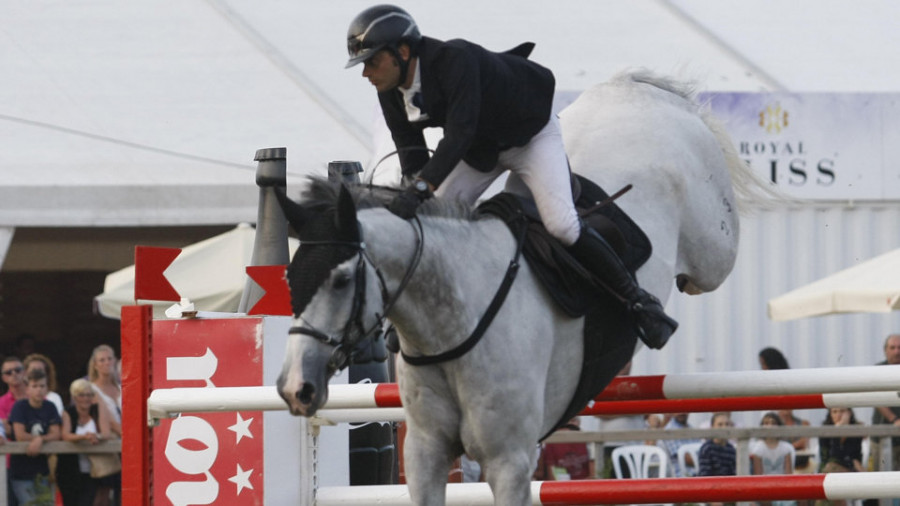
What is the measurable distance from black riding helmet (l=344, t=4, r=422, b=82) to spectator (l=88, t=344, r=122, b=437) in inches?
223

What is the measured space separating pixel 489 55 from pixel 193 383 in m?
1.44

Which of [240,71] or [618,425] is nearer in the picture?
[618,425]

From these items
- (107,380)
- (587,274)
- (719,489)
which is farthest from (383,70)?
(107,380)

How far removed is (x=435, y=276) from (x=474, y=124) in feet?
1.37

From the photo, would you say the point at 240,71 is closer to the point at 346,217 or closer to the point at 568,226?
the point at 568,226

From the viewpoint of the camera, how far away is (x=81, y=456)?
27.6 feet

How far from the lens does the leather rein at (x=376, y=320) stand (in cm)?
315

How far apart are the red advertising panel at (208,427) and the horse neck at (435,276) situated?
0.93 meters

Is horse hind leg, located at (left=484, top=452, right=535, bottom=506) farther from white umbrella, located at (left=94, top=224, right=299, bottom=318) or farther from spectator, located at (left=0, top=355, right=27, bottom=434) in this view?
spectator, located at (left=0, top=355, right=27, bottom=434)

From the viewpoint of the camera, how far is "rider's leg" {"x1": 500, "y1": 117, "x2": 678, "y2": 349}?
3834mm

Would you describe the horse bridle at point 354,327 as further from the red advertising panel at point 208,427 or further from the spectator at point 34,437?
the spectator at point 34,437

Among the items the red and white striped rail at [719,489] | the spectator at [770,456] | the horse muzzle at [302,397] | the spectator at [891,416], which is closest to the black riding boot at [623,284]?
the red and white striped rail at [719,489]

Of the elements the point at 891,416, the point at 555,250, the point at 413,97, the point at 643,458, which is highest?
the point at 413,97

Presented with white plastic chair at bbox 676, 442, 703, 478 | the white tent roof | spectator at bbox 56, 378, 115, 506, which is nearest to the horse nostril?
spectator at bbox 56, 378, 115, 506
